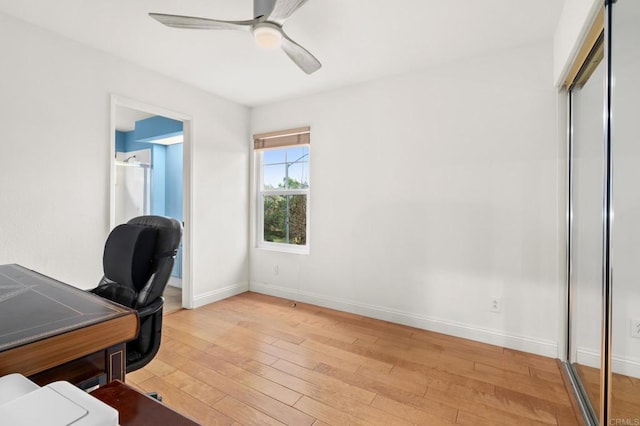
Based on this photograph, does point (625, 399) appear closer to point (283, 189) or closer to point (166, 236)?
point (166, 236)

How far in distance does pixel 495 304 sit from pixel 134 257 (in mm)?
2668

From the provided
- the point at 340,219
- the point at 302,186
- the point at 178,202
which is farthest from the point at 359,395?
the point at 178,202

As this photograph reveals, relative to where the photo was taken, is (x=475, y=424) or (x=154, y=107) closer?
(x=475, y=424)

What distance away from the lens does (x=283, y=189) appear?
12.6 ft

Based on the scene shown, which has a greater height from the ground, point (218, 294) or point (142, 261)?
point (142, 261)

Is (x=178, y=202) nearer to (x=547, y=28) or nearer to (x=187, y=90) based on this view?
(x=187, y=90)

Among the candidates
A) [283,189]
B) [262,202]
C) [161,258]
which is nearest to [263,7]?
[161,258]

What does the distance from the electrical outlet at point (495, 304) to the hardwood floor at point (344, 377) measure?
303 millimetres

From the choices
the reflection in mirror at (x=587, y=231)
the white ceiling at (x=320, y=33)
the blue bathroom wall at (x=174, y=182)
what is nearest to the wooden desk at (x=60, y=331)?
the white ceiling at (x=320, y=33)

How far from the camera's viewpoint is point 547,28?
7.20 ft

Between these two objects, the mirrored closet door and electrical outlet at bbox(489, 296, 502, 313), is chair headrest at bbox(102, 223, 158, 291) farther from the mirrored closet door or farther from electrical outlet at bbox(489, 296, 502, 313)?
electrical outlet at bbox(489, 296, 502, 313)

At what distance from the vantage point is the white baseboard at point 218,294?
11.2 feet

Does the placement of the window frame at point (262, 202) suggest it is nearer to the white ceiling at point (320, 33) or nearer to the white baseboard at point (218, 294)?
the white baseboard at point (218, 294)

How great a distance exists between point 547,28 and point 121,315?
10.1 feet
